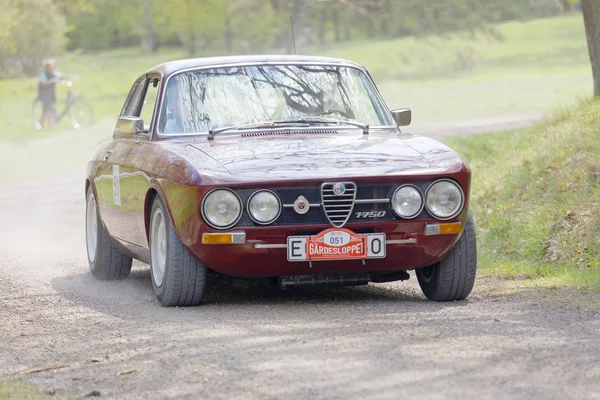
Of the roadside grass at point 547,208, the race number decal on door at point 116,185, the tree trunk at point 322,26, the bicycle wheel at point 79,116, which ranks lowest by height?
the tree trunk at point 322,26

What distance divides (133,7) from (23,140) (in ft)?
130

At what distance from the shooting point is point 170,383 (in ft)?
18.8

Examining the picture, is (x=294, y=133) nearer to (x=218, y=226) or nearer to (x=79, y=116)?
(x=218, y=226)

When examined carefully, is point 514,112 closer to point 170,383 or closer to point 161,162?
point 161,162

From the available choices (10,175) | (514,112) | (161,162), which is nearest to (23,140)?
(10,175)

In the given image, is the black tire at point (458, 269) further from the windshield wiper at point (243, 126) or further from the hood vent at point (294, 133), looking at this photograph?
the windshield wiper at point (243, 126)

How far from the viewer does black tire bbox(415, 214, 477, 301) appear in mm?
8094

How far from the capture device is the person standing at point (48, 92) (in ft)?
110

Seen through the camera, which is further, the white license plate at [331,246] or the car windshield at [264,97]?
the car windshield at [264,97]

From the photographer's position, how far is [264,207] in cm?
758

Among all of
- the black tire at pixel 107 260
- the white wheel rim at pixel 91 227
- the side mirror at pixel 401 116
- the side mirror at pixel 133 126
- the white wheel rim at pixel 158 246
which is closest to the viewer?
the white wheel rim at pixel 158 246

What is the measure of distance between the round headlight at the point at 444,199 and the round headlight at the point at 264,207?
36.9 inches

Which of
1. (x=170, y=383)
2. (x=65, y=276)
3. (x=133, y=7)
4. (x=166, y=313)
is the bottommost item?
(x=133, y=7)

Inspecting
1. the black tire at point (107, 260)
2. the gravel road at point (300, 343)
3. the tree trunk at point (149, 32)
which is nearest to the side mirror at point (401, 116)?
the gravel road at point (300, 343)
